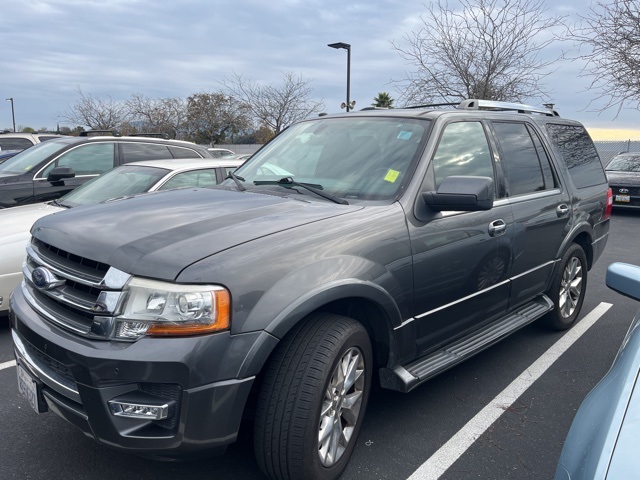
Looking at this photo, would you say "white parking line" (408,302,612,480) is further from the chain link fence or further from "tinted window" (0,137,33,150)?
the chain link fence

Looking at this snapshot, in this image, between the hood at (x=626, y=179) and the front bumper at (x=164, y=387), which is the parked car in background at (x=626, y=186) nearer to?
the hood at (x=626, y=179)

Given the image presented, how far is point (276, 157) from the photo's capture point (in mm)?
3879

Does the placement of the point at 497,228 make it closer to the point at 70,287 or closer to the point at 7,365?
the point at 70,287

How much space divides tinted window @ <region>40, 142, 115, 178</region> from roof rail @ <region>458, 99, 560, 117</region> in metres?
4.88

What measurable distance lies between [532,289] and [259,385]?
8.80 ft

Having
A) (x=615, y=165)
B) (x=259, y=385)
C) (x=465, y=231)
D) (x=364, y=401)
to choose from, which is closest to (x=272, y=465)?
(x=259, y=385)

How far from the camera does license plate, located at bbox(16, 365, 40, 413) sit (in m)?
2.49

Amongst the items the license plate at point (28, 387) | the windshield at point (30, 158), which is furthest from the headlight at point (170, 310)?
the windshield at point (30, 158)

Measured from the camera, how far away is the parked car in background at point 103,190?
4.47m

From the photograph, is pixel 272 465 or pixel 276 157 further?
pixel 276 157

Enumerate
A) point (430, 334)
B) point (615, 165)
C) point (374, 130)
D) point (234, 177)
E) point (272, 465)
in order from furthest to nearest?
point (615, 165) < point (234, 177) < point (374, 130) < point (430, 334) < point (272, 465)

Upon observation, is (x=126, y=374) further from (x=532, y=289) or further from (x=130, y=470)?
(x=532, y=289)

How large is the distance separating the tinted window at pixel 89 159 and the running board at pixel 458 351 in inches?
211

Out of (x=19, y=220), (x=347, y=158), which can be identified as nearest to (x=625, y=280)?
(x=347, y=158)
